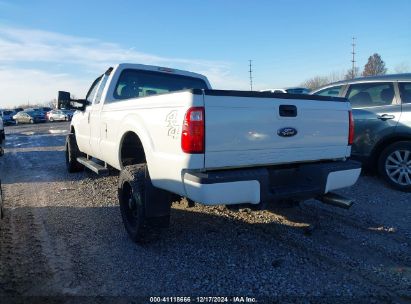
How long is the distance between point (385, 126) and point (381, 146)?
14.8 inches

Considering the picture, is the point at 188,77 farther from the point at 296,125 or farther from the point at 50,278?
the point at 50,278

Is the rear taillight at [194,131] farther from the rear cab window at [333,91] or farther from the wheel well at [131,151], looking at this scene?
the rear cab window at [333,91]

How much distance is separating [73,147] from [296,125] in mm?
5480

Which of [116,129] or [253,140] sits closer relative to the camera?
[253,140]

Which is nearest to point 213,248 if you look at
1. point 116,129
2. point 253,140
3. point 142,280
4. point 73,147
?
point 142,280

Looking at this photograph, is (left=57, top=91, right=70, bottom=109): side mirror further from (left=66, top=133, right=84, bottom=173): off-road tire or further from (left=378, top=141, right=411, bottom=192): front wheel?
(left=378, top=141, right=411, bottom=192): front wheel

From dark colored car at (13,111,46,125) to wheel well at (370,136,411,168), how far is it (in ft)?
127

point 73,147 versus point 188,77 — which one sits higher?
point 188,77

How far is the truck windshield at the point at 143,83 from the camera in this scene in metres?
5.46

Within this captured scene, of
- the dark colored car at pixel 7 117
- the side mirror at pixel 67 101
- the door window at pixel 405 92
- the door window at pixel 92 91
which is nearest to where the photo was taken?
the door window at pixel 405 92

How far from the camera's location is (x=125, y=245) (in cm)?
401

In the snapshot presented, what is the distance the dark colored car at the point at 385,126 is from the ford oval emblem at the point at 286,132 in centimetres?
346

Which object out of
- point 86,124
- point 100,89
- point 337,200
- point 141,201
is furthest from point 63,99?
point 337,200

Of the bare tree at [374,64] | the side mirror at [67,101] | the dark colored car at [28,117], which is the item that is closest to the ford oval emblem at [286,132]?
the side mirror at [67,101]
